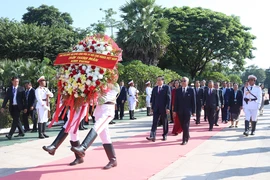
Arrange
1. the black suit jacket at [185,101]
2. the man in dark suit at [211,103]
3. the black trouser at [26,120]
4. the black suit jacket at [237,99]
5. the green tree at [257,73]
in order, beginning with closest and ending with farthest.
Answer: the black suit jacket at [185,101], the black trouser at [26,120], the man in dark suit at [211,103], the black suit jacket at [237,99], the green tree at [257,73]

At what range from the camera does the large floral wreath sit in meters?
4.89

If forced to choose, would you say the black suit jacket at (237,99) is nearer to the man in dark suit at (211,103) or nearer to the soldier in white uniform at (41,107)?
the man in dark suit at (211,103)

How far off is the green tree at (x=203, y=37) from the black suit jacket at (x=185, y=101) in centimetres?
2365

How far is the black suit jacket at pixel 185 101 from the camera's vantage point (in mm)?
7852

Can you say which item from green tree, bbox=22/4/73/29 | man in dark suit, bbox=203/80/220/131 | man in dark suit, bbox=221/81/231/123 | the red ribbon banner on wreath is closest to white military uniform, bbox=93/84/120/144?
the red ribbon banner on wreath

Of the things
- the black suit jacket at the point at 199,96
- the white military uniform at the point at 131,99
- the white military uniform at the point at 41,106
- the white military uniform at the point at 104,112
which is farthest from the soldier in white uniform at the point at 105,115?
the white military uniform at the point at 131,99

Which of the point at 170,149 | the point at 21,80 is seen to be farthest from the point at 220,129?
the point at 21,80

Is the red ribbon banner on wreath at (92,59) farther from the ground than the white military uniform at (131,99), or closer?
farther from the ground

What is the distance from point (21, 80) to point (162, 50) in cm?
1568

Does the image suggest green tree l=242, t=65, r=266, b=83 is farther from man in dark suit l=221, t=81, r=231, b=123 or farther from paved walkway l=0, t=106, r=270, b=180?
paved walkway l=0, t=106, r=270, b=180

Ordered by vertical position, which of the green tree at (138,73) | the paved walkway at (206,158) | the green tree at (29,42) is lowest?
the paved walkway at (206,158)

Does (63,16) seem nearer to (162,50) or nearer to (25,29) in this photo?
(25,29)

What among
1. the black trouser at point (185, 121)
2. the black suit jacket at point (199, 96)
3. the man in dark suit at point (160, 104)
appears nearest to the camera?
the black trouser at point (185, 121)

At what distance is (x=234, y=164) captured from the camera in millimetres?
5824
